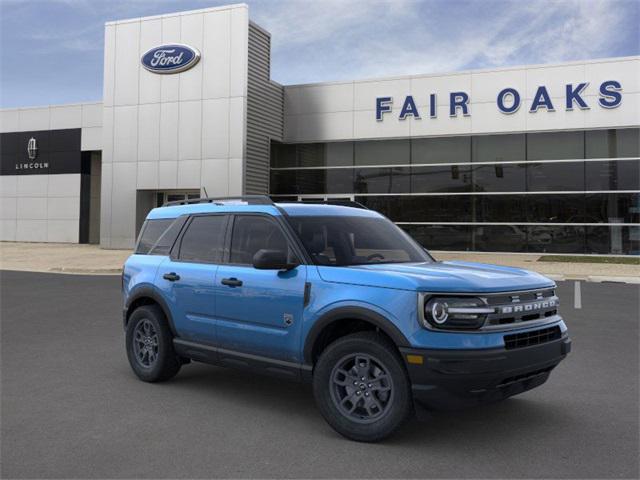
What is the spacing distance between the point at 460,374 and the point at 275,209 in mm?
2160

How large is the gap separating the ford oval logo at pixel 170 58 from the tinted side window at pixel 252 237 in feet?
70.7

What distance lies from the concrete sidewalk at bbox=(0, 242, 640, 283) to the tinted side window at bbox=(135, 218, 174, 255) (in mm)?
12512

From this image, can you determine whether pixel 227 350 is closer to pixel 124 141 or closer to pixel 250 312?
pixel 250 312

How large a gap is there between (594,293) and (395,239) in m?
9.69

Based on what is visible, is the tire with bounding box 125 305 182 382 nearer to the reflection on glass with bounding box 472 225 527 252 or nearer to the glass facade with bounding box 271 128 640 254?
the glass facade with bounding box 271 128 640 254

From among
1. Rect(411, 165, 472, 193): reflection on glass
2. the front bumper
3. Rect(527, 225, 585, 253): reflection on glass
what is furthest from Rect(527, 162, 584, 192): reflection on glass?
the front bumper

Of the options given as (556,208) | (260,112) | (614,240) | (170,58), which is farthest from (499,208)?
(170,58)

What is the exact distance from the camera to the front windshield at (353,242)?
16.4 ft

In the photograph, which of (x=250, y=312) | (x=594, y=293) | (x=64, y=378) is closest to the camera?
(x=250, y=312)

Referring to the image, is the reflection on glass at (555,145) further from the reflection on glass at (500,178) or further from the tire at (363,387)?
the tire at (363,387)

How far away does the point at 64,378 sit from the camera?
6.15 meters

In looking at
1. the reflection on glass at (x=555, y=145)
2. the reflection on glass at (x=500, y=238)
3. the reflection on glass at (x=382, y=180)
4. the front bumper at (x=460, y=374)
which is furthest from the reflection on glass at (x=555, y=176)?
the front bumper at (x=460, y=374)

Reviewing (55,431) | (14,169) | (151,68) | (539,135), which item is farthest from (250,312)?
(14,169)

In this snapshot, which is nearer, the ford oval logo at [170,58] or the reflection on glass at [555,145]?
the reflection on glass at [555,145]
